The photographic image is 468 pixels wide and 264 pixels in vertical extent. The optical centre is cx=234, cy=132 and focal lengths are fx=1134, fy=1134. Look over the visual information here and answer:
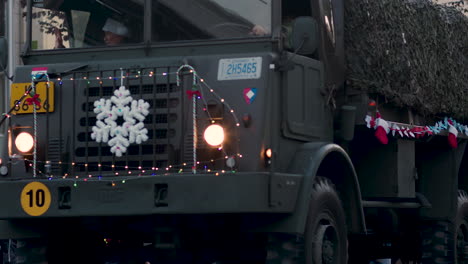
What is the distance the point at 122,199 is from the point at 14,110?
1.57 meters

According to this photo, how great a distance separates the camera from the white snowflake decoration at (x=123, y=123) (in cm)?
913

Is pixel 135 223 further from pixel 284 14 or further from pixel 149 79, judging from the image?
pixel 284 14

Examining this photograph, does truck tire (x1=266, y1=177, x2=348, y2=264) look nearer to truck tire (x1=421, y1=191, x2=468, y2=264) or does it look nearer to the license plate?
the license plate

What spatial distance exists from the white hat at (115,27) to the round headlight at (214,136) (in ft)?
4.53

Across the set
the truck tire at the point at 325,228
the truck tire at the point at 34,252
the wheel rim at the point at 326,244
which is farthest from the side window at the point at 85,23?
the wheel rim at the point at 326,244

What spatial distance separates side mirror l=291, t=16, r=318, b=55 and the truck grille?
3.34ft

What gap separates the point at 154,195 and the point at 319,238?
155cm

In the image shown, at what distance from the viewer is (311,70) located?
9875 mm

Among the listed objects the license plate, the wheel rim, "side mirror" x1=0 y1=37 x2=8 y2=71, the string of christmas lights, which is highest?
"side mirror" x1=0 y1=37 x2=8 y2=71

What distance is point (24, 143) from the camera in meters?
9.46

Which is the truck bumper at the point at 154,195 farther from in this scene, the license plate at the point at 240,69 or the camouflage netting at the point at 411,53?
the camouflage netting at the point at 411,53

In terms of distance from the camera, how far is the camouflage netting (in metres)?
10.9

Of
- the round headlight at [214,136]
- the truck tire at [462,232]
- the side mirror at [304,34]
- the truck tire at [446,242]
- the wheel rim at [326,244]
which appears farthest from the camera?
the truck tire at [462,232]

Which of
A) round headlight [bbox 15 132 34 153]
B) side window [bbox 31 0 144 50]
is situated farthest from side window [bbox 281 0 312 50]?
round headlight [bbox 15 132 34 153]
